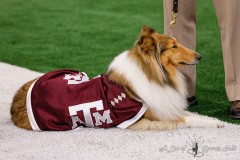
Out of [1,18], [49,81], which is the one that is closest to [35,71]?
[49,81]

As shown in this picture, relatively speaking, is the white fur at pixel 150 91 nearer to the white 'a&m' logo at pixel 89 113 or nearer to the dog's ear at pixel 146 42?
the dog's ear at pixel 146 42

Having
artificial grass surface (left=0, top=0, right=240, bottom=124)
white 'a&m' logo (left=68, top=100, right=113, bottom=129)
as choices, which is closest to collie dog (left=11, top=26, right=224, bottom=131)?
white 'a&m' logo (left=68, top=100, right=113, bottom=129)

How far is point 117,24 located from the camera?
7590mm

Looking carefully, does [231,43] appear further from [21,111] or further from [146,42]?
[21,111]

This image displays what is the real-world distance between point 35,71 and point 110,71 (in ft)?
6.59

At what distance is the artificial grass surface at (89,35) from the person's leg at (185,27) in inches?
10.4

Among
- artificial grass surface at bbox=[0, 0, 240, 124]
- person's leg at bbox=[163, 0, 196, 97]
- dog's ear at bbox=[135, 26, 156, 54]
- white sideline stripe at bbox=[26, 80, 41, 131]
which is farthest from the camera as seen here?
artificial grass surface at bbox=[0, 0, 240, 124]

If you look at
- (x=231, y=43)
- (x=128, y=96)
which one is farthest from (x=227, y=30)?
(x=128, y=96)

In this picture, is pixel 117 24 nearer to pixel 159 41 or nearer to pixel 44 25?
pixel 44 25

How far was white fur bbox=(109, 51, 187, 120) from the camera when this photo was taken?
11.0ft

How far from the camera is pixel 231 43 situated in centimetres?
381

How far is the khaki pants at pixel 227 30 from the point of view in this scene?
3.75m

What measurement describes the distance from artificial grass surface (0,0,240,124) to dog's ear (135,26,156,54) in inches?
35.4

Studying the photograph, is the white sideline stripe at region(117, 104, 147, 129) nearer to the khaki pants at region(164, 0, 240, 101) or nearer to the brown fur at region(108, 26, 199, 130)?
the brown fur at region(108, 26, 199, 130)
